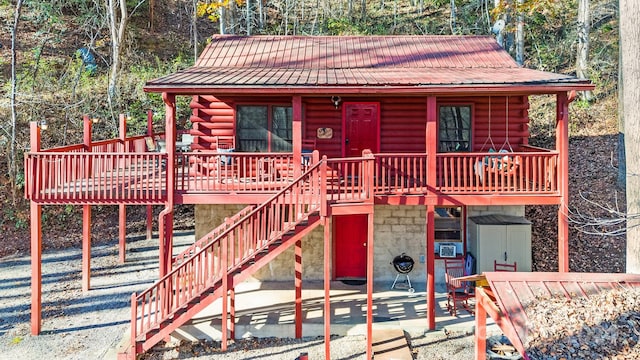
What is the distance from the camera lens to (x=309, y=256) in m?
12.1

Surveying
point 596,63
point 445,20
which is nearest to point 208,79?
point 596,63

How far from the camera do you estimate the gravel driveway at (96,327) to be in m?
8.44

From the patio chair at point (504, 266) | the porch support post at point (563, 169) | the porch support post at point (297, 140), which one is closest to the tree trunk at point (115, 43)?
the porch support post at point (297, 140)

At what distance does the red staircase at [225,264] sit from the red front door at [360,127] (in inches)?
143

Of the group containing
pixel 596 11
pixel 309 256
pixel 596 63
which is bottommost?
pixel 309 256

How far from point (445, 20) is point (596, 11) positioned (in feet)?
30.2

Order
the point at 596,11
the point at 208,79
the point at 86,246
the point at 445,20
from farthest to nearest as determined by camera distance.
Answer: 1. the point at 445,20
2. the point at 596,11
3. the point at 86,246
4. the point at 208,79

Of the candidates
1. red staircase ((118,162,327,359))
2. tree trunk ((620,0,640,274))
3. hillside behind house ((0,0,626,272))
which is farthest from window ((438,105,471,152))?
red staircase ((118,162,327,359))

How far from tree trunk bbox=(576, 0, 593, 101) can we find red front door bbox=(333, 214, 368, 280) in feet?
48.9

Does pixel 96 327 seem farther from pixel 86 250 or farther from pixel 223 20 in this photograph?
pixel 223 20

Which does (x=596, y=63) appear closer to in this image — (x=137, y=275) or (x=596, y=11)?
(x=596, y=11)

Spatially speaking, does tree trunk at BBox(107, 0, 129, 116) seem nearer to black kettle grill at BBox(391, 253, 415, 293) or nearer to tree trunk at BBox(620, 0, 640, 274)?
black kettle grill at BBox(391, 253, 415, 293)

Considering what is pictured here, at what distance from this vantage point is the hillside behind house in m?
14.6

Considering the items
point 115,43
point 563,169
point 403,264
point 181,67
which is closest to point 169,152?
point 403,264
